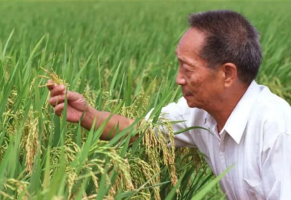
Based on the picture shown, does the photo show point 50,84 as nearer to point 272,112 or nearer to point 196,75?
point 196,75

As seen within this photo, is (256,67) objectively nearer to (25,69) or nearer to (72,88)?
(72,88)

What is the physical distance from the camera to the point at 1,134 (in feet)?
7.05

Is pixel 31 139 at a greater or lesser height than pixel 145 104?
greater

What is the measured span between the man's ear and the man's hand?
0.45 m

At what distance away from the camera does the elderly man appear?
2268 mm

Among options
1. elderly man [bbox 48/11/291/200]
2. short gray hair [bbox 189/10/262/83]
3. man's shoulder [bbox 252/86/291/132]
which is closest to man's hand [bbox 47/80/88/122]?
elderly man [bbox 48/11/291/200]

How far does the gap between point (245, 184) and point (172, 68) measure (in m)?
1.78

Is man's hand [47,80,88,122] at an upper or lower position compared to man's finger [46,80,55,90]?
lower

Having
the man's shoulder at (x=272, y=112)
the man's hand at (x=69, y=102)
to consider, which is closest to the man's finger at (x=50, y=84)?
the man's hand at (x=69, y=102)

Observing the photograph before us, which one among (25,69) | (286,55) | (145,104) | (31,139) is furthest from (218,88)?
(286,55)

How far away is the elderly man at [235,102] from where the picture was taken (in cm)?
227

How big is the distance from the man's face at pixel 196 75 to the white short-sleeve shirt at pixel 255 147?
104 mm

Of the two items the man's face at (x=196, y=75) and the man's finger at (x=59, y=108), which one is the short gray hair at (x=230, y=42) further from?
the man's finger at (x=59, y=108)

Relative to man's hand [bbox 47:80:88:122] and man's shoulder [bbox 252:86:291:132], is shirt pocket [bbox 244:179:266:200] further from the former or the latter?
man's hand [bbox 47:80:88:122]
